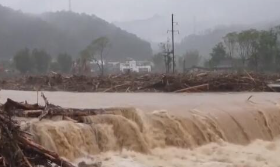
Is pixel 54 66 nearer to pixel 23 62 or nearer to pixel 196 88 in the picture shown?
pixel 23 62

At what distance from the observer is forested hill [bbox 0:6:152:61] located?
235ft

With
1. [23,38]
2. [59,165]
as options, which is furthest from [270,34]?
[23,38]

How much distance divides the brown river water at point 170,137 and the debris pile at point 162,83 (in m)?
5.37

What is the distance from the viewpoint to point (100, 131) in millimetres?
8375

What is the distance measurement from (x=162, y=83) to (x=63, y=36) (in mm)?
63979

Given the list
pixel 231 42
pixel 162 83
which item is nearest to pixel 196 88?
pixel 162 83

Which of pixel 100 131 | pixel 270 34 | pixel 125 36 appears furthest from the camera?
pixel 125 36

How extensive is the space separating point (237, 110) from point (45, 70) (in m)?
35.6

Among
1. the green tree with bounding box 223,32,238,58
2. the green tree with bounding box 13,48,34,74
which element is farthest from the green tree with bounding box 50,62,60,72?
the green tree with bounding box 223,32,238,58

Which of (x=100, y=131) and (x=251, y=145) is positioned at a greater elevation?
(x=100, y=131)

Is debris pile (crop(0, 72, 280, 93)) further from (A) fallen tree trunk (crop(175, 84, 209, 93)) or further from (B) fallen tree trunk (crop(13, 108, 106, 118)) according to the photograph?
(B) fallen tree trunk (crop(13, 108, 106, 118))

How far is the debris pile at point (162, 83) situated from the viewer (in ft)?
57.9

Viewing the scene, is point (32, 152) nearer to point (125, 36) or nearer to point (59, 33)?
point (59, 33)

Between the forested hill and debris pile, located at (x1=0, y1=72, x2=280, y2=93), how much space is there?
149 ft
